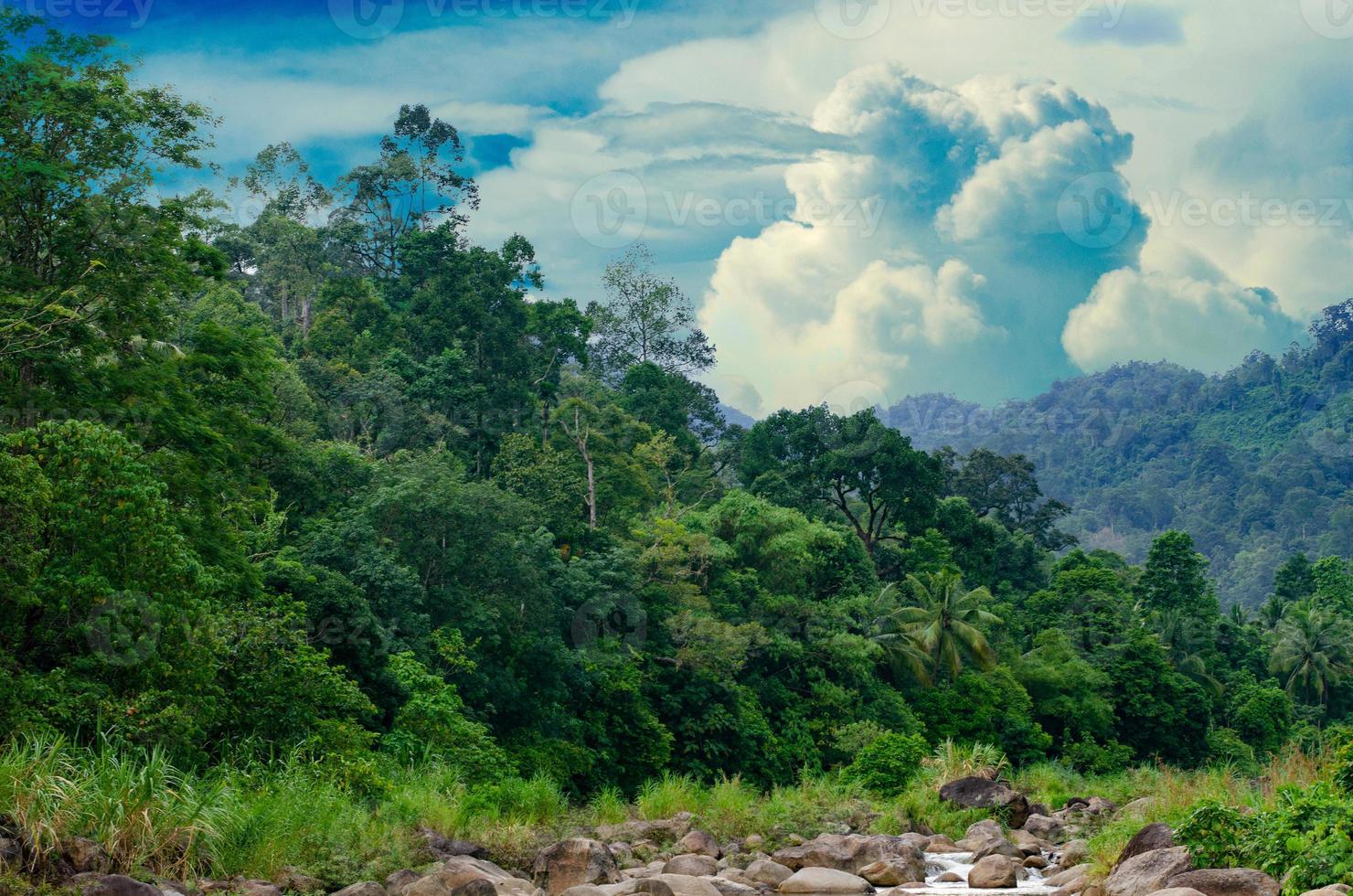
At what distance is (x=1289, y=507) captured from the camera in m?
110

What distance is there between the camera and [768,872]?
50.7ft

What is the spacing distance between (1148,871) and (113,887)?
8939 mm

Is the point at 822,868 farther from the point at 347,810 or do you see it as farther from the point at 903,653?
the point at 903,653

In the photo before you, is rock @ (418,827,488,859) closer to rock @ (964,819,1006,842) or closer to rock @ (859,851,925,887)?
rock @ (859,851,925,887)

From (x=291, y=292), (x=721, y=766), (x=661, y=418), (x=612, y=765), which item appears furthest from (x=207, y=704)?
(x=291, y=292)

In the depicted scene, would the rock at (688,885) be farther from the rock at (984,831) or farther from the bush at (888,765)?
the bush at (888,765)

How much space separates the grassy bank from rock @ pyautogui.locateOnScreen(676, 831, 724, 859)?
1162 millimetres

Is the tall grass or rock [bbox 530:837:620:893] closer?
the tall grass

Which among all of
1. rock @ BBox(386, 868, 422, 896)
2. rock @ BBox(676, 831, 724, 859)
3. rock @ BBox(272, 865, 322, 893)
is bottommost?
rock @ BBox(676, 831, 724, 859)

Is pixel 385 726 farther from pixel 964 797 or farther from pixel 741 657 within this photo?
pixel 741 657

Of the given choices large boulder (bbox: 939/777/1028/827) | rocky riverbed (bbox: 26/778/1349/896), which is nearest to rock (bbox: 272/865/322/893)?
rocky riverbed (bbox: 26/778/1349/896)

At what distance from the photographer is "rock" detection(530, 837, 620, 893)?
14.0 metres

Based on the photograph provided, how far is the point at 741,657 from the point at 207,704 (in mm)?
21065

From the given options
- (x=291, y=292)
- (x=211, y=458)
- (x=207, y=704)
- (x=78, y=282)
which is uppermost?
(x=291, y=292)
